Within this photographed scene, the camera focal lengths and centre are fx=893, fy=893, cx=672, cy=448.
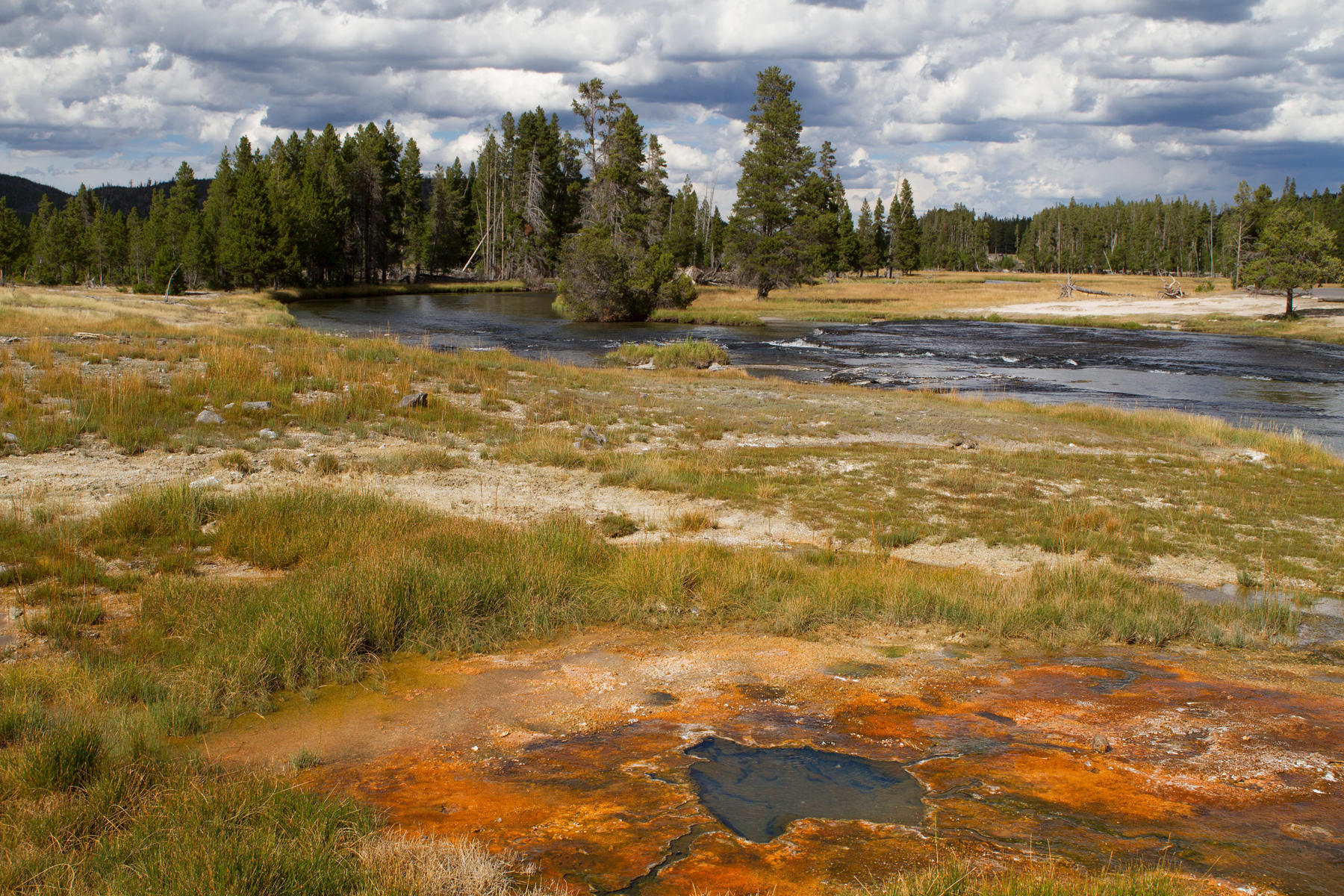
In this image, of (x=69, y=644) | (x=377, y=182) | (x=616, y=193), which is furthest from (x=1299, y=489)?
(x=377, y=182)

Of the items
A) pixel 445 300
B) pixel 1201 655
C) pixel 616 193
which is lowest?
pixel 1201 655

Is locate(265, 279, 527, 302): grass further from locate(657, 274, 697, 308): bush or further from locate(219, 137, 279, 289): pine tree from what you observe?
locate(657, 274, 697, 308): bush

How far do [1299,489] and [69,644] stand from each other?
17.8 metres

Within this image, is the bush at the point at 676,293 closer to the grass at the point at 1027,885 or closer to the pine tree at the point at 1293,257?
the pine tree at the point at 1293,257

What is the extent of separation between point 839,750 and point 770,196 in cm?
6872

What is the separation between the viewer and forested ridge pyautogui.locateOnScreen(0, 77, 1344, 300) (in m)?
65.3

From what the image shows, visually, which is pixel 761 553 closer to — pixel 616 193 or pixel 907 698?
pixel 907 698

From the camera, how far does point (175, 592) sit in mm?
7898

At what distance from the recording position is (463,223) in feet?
336

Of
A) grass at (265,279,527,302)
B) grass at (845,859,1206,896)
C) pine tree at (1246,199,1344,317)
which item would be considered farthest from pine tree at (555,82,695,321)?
grass at (845,859,1206,896)

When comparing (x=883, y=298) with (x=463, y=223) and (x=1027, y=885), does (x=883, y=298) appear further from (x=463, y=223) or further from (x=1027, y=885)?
(x=1027, y=885)

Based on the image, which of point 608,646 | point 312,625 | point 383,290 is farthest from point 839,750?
point 383,290

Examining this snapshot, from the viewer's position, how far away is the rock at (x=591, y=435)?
16812mm

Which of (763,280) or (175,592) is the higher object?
(763,280)
